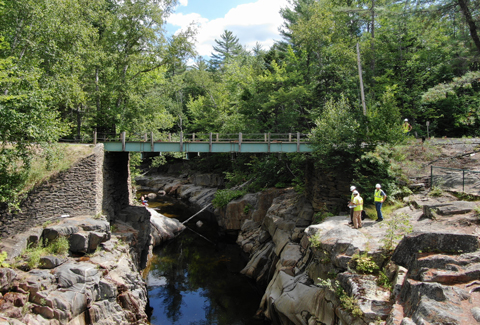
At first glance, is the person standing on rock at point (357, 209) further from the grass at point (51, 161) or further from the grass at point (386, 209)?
the grass at point (51, 161)

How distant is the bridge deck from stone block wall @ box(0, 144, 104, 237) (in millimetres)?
1981

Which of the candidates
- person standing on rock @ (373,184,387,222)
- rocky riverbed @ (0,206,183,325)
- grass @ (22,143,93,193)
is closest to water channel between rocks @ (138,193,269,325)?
rocky riverbed @ (0,206,183,325)

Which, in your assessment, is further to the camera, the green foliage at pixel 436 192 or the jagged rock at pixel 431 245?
the green foliage at pixel 436 192

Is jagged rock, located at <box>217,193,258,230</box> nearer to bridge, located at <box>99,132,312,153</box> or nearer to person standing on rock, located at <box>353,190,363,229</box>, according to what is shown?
bridge, located at <box>99,132,312,153</box>

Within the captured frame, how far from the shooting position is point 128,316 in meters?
12.9

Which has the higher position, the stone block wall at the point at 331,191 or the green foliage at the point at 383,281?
the stone block wall at the point at 331,191

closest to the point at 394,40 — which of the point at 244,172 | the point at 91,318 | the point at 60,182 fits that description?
the point at 244,172

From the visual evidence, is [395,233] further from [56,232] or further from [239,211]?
[239,211]

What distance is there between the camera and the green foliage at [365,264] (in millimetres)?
9680

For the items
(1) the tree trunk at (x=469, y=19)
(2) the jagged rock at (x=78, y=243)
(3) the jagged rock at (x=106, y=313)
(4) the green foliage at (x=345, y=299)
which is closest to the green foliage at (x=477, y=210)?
(4) the green foliage at (x=345, y=299)

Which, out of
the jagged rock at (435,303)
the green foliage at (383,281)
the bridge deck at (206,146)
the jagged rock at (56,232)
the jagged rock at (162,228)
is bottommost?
the jagged rock at (162,228)

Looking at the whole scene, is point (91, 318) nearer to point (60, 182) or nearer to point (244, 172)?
point (60, 182)

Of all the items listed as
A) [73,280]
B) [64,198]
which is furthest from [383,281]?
[64,198]

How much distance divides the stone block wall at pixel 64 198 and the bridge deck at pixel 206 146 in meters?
1.98
